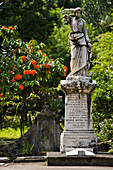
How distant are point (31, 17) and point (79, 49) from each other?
8.27 metres

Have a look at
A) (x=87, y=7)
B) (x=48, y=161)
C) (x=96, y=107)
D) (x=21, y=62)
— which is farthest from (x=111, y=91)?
(x=87, y=7)

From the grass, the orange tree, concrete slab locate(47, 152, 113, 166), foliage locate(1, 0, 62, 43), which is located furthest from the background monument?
foliage locate(1, 0, 62, 43)

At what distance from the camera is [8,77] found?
33.2 ft

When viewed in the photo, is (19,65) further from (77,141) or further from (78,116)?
(77,141)

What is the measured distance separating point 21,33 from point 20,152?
9327 mm

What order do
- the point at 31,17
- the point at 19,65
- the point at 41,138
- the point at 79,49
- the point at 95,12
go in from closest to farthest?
1. the point at 79,49
2. the point at 41,138
3. the point at 19,65
4. the point at 31,17
5. the point at 95,12

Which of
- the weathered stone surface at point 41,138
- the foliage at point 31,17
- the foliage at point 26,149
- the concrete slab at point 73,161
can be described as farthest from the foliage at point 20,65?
the foliage at point 31,17

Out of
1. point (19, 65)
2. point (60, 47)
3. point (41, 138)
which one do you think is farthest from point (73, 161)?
point (60, 47)

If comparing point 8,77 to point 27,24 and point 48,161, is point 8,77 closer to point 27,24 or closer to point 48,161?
point 48,161

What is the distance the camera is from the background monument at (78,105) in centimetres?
891

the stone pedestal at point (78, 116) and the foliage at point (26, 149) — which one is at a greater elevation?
the stone pedestal at point (78, 116)

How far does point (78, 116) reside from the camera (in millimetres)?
9133

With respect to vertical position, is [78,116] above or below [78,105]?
below

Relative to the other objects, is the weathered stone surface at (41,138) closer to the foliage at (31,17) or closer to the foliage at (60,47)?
the foliage at (31,17)
